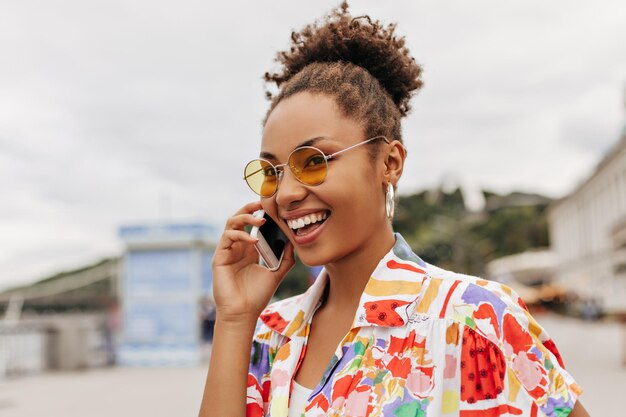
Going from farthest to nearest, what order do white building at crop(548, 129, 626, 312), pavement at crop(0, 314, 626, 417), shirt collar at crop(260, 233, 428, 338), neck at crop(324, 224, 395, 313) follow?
white building at crop(548, 129, 626, 312) → pavement at crop(0, 314, 626, 417) → neck at crop(324, 224, 395, 313) → shirt collar at crop(260, 233, 428, 338)

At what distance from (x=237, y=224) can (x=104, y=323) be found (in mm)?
16821

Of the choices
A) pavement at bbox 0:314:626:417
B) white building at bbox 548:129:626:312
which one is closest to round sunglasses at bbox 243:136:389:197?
pavement at bbox 0:314:626:417

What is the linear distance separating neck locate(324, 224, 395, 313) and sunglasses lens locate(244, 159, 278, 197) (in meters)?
0.27

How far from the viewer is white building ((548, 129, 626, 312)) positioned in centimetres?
4694

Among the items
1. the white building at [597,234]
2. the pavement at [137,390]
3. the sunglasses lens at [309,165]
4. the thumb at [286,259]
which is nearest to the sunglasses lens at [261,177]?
the sunglasses lens at [309,165]

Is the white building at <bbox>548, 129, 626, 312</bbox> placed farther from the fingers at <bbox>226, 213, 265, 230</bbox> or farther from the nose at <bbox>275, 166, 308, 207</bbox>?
the nose at <bbox>275, 166, 308, 207</bbox>

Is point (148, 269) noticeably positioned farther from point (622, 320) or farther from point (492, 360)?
point (492, 360)

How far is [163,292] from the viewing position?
59.1 feet

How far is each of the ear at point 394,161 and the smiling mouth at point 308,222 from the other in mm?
206

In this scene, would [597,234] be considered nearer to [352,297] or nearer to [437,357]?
[352,297]

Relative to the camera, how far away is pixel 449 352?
1.70 meters

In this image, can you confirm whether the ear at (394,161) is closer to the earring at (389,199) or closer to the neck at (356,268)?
the earring at (389,199)

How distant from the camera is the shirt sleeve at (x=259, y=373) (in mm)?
2047

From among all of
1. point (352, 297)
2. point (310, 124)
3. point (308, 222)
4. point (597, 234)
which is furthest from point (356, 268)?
point (597, 234)
